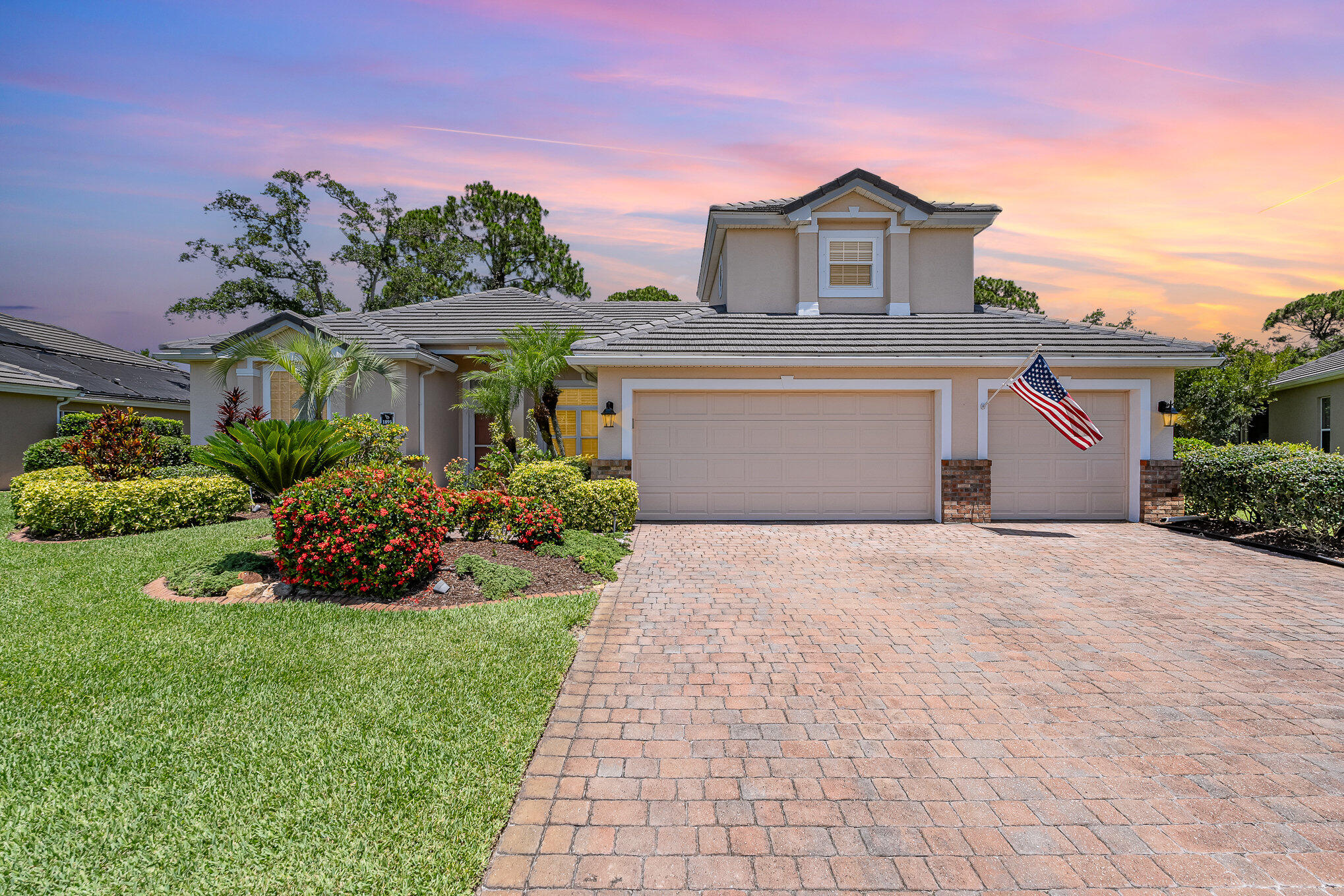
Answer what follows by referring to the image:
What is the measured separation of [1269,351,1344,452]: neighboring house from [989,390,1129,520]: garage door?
37.7ft

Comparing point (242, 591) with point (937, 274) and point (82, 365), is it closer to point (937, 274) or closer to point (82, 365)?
point (937, 274)

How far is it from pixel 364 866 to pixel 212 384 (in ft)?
47.5

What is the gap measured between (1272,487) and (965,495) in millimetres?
4119

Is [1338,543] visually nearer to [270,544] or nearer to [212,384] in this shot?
[270,544]

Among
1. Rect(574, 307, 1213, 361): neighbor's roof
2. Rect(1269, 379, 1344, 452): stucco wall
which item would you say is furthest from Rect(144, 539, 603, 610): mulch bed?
Rect(1269, 379, 1344, 452): stucco wall

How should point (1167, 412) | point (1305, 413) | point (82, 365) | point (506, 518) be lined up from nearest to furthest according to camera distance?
point (506, 518)
point (1167, 412)
point (1305, 413)
point (82, 365)

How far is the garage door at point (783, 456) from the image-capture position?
447 inches

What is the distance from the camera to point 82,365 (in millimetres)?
21688

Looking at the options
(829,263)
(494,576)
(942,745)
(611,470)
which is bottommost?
(942,745)

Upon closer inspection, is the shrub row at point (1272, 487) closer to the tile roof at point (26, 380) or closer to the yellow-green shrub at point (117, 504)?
the yellow-green shrub at point (117, 504)

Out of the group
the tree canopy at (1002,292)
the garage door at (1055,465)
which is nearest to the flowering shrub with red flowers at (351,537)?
the garage door at (1055,465)

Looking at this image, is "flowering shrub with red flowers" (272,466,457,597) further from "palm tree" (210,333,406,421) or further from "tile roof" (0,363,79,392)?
"tile roof" (0,363,79,392)

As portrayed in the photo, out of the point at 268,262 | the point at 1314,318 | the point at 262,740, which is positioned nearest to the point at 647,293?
the point at 268,262

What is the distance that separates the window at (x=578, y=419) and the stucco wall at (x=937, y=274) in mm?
7788
